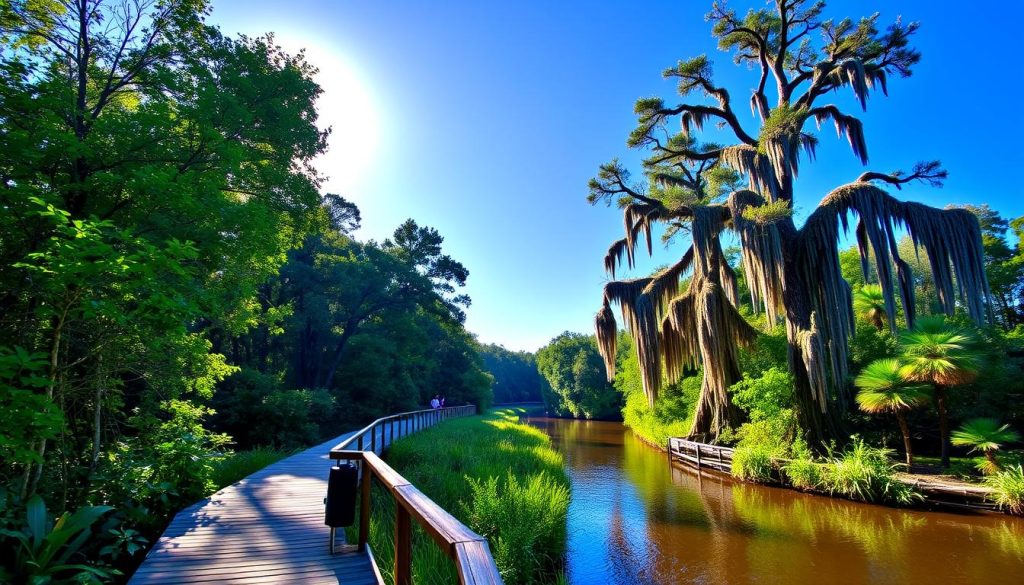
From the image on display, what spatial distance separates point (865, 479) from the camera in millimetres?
11172

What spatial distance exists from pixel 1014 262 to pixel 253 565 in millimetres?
41226

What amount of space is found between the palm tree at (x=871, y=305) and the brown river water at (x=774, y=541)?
833 cm

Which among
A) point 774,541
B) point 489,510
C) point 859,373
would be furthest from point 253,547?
point 859,373

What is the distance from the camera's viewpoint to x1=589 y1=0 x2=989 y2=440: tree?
1229 cm

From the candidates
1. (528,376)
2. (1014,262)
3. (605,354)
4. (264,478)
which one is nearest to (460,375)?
(605,354)

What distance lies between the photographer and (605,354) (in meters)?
18.6

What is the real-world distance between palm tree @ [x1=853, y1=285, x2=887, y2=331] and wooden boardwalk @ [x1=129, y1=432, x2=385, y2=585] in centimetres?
1893

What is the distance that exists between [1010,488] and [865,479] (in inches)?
99.0

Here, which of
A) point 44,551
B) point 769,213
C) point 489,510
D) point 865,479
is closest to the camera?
point 44,551

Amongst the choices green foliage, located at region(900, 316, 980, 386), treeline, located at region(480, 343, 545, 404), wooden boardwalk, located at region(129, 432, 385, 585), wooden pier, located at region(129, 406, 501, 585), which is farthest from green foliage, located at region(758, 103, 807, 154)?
treeline, located at region(480, 343, 545, 404)

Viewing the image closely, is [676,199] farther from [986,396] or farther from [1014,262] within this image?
[1014,262]

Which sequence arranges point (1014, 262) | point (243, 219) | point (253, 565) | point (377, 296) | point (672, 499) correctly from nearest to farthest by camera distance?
point (253, 565) → point (243, 219) → point (672, 499) → point (1014, 262) → point (377, 296)

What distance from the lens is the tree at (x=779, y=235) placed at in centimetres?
1229

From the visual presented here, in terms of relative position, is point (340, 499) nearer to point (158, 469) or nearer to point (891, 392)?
point (158, 469)
